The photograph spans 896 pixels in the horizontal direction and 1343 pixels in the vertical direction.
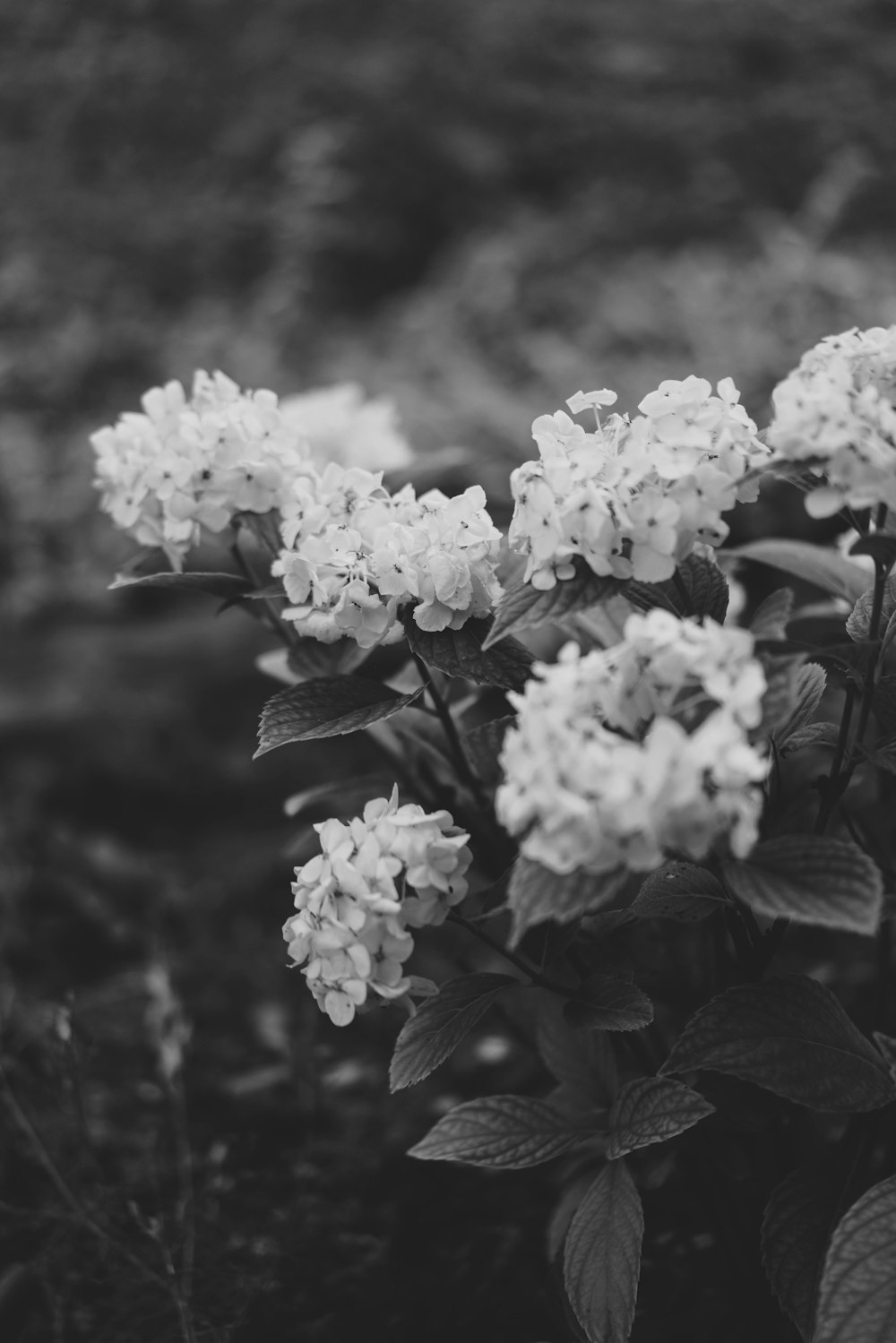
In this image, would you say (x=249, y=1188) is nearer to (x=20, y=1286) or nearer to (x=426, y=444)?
(x=20, y=1286)

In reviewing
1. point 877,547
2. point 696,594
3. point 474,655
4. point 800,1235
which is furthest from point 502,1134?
point 877,547

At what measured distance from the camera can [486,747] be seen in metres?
1.39

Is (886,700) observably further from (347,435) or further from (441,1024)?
(347,435)

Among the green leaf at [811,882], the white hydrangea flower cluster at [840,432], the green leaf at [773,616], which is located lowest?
the green leaf at [811,882]

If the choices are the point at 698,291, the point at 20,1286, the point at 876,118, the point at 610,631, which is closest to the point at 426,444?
the point at 698,291

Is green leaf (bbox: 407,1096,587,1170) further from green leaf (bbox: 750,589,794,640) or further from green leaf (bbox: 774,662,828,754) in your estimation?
green leaf (bbox: 750,589,794,640)

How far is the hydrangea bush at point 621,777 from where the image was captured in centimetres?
93

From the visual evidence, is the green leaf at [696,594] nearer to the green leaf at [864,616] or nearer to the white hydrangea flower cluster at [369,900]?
the green leaf at [864,616]

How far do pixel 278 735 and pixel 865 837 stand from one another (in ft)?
2.98

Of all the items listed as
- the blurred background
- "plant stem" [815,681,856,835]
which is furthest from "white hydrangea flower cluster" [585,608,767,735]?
the blurred background

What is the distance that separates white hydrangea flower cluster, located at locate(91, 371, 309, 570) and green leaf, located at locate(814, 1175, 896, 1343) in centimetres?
104

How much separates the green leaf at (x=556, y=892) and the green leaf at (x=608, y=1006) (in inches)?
9.7

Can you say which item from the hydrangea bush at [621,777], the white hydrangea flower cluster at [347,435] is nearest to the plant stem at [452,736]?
the hydrangea bush at [621,777]

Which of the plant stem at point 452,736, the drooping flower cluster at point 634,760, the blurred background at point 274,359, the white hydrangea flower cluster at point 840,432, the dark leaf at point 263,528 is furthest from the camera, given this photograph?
the blurred background at point 274,359
